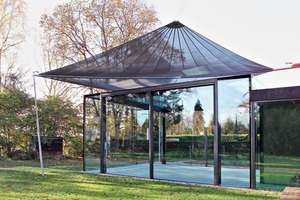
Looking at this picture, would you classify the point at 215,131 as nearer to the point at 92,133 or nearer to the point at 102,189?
the point at 102,189

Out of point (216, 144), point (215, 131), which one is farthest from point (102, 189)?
point (215, 131)

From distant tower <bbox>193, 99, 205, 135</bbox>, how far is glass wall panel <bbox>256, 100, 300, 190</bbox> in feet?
4.13

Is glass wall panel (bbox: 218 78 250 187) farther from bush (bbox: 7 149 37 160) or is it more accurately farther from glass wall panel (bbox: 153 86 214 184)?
bush (bbox: 7 149 37 160)

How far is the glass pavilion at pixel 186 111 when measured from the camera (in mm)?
6188

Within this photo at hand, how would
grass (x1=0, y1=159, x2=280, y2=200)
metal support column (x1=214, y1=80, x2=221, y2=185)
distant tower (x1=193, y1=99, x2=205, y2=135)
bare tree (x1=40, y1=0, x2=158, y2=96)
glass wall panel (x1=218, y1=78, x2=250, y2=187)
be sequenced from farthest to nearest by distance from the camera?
bare tree (x1=40, y1=0, x2=158, y2=96), distant tower (x1=193, y1=99, x2=205, y2=135), metal support column (x1=214, y1=80, x2=221, y2=185), glass wall panel (x1=218, y1=78, x2=250, y2=187), grass (x1=0, y1=159, x2=280, y2=200)

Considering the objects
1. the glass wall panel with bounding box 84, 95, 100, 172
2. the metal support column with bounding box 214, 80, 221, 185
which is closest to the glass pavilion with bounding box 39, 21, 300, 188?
the metal support column with bounding box 214, 80, 221, 185

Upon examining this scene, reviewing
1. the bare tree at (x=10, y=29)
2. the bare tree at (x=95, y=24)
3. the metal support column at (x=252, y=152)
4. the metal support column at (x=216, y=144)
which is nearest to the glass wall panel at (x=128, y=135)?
the metal support column at (x=216, y=144)

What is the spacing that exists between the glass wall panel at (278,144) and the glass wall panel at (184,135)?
1.00 m

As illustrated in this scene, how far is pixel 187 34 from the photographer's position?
19.9ft

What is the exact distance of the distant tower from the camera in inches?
285

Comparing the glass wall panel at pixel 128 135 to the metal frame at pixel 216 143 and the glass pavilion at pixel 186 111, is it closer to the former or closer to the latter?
the glass pavilion at pixel 186 111

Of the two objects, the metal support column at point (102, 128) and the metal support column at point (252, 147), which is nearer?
the metal support column at point (252, 147)

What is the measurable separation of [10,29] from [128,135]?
31.4ft

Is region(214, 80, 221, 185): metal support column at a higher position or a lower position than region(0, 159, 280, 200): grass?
higher
